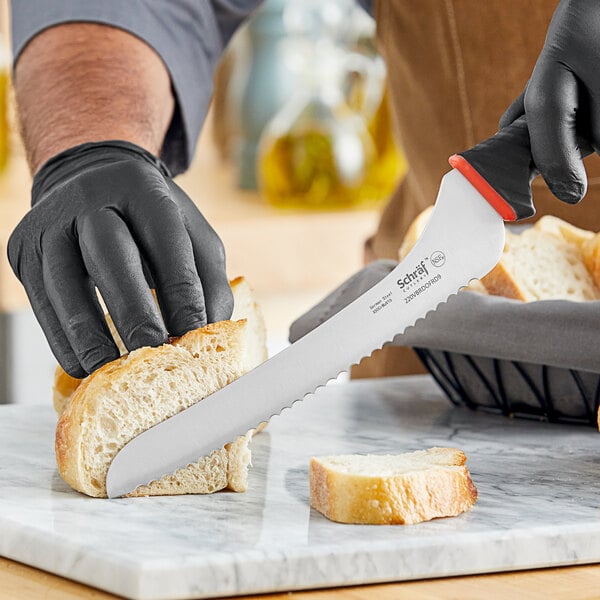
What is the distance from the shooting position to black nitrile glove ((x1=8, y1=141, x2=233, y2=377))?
1057mm

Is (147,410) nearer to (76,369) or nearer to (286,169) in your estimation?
(76,369)

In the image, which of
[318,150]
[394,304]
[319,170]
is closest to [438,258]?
[394,304]

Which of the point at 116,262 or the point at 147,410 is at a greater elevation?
the point at 116,262

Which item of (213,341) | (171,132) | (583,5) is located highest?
(583,5)

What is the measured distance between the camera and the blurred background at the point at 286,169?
257 centimetres

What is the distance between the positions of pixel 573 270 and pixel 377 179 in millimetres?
1655

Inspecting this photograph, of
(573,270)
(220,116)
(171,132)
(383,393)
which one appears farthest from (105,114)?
(220,116)

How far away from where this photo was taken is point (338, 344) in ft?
3.39

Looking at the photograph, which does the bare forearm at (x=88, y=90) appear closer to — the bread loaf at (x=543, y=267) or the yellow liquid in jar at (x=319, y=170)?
the bread loaf at (x=543, y=267)

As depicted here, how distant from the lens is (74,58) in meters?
1.55

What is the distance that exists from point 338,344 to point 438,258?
11 cm

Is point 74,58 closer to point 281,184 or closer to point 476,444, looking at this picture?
point 476,444

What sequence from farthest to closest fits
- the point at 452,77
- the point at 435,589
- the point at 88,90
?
the point at 452,77
the point at 88,90
the point at 435,589

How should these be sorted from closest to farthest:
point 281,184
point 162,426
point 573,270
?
1. point 162,426
2. point 573,270
3. point 281,184
